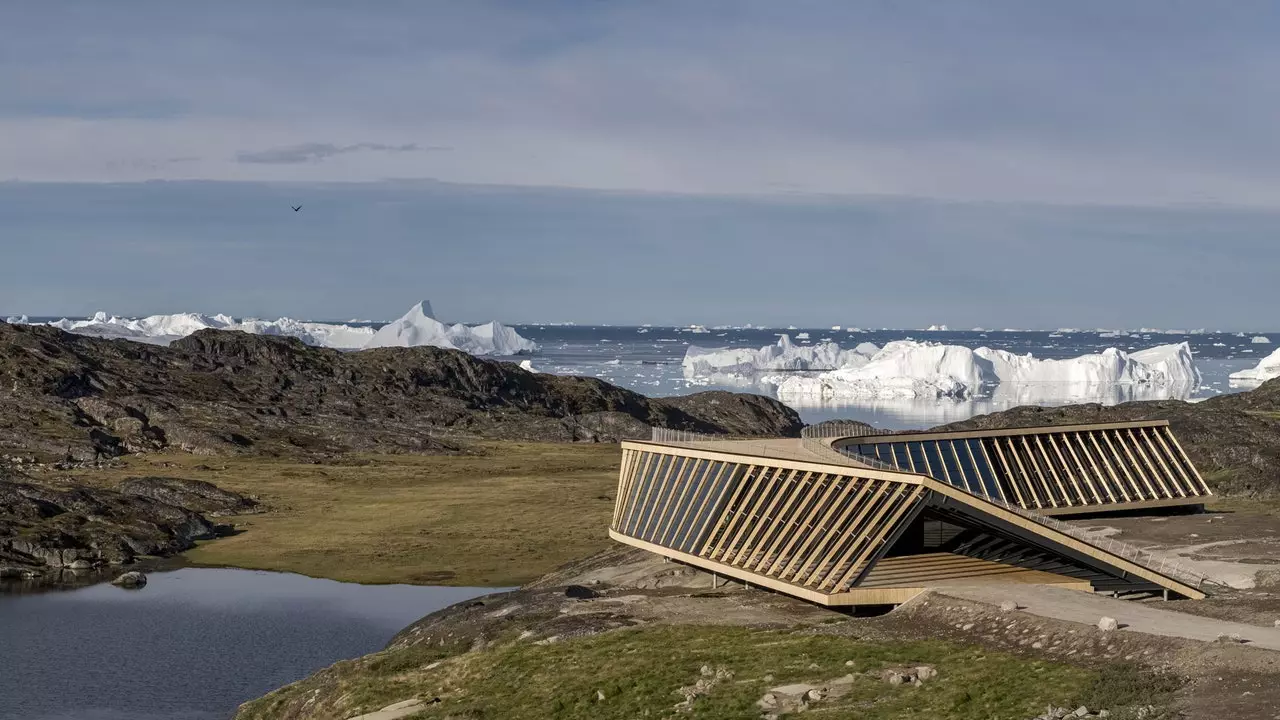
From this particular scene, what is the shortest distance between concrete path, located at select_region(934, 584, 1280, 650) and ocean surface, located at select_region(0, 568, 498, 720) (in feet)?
97.4

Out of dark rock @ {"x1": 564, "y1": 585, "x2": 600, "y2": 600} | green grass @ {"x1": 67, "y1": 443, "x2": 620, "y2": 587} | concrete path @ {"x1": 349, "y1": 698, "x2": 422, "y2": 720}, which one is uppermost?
dark rock @ {"x1": 564, "y1": 585, "x2": 600, "y2": 600}

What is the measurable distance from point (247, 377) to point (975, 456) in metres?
114

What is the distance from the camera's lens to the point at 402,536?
→ 3649 inches

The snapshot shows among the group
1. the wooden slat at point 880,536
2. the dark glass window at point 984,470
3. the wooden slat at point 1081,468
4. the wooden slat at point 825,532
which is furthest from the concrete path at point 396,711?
the wooden slat at point 1081,468

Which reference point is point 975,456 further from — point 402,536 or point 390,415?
point 390,415

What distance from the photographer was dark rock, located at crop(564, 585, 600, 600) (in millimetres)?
55375

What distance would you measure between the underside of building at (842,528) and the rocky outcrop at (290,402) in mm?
80003

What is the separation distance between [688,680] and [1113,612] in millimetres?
14365

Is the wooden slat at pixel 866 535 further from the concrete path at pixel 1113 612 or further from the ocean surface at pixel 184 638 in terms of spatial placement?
the ocean surface at pixel 184 638

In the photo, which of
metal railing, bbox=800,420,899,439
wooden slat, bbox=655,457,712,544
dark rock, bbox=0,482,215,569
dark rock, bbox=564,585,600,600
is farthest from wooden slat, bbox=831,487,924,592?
dark rock, bbox=0,482,215,569

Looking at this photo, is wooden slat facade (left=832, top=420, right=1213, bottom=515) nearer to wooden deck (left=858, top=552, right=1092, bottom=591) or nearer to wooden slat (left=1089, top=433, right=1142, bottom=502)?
wooden slat (left=1089, top=433, right=1142, bottom=502)

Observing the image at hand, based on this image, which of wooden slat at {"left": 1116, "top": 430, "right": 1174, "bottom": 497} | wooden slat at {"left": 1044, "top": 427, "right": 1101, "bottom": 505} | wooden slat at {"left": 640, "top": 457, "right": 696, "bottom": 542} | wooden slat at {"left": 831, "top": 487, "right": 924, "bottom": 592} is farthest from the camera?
wooden slat at {"left": 1116, "top": 430, "right": 1174, "bottom": 497}

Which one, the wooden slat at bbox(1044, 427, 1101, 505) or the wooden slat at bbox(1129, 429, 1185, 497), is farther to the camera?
the wooden slat at bbox(1129, 429, 1185, 497)

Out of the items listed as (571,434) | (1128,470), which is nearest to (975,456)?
(1128,470)
